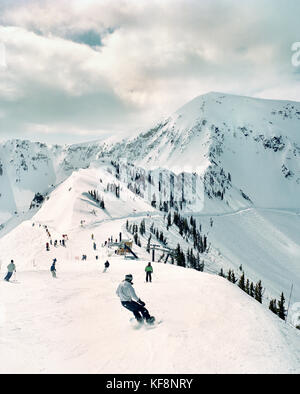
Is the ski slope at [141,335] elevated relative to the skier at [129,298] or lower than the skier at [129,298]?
lower

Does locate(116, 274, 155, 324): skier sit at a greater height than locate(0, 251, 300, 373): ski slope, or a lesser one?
greater

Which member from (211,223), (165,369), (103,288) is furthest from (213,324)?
(211,223)

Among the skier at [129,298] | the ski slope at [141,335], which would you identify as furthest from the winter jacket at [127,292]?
the ski slope at [141,335]

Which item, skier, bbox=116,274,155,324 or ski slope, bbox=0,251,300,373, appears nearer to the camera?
ski slope, bbox=0,251,300,373

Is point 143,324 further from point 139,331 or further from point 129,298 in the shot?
point 129,298

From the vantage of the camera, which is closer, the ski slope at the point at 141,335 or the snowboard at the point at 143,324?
the ski slope at the point at 141,335

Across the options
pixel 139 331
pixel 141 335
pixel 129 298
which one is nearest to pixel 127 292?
pixel 129 298

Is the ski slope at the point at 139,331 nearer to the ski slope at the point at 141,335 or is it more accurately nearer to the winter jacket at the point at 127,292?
the ski slope at the point at 141,335

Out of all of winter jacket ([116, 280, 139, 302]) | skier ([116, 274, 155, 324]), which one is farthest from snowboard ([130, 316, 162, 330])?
winter jacket ([116, 280, 139, 302])

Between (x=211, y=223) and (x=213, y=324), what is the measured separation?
526 ft

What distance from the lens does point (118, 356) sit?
10.1 m

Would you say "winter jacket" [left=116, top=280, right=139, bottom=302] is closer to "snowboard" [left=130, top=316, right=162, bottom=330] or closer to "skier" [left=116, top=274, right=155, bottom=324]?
"skier" [left=116, top=274, right=155, bottom=324]

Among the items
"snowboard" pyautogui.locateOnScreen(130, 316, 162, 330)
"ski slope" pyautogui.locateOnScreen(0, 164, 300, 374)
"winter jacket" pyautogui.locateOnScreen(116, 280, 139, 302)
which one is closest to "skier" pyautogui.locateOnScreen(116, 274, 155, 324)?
"winter jacket" pyautogui.locateOnScreen(116, 280, 139, 302)

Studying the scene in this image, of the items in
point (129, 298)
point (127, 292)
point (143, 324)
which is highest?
point (127, 292)
